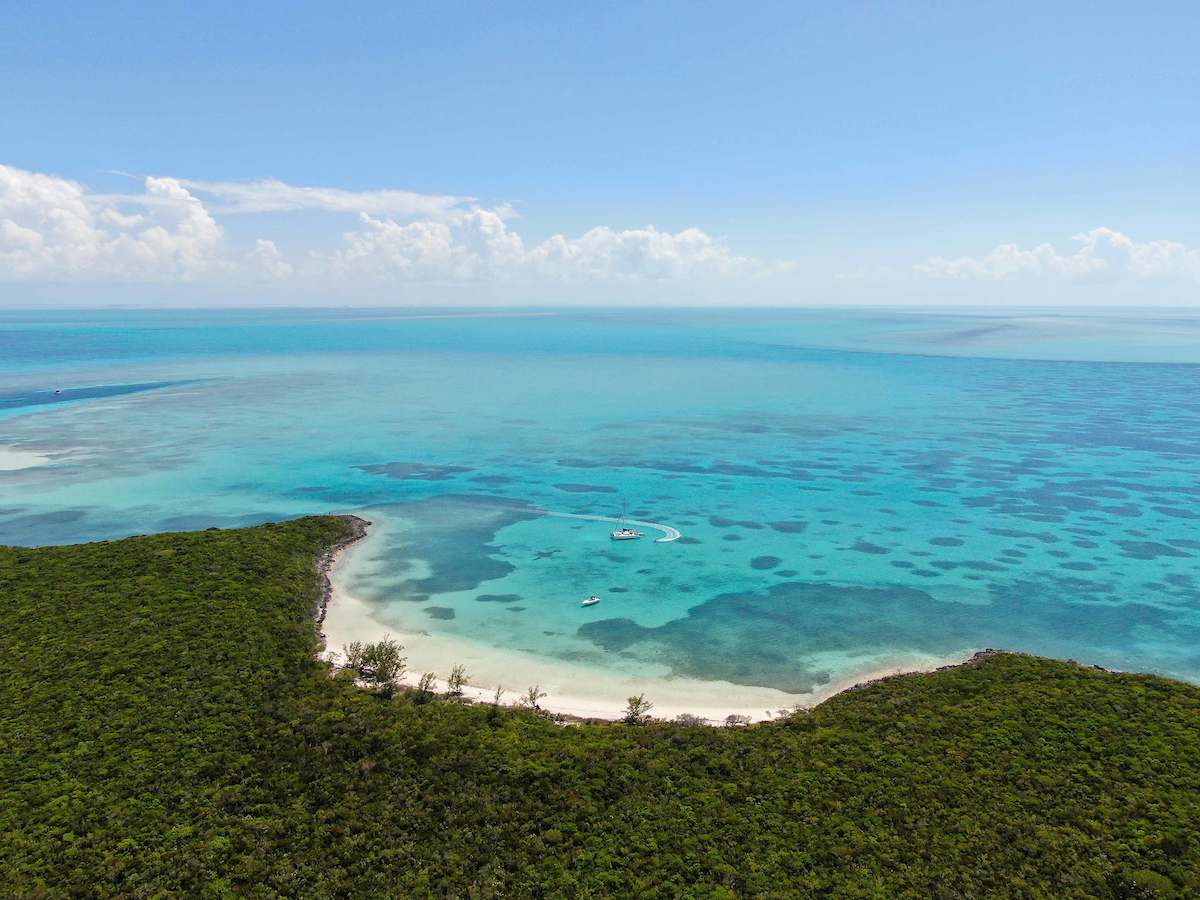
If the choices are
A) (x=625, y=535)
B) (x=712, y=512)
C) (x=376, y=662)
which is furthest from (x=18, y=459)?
(x=712, y=512)

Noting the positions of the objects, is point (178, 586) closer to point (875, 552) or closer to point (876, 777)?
point (876, 777)

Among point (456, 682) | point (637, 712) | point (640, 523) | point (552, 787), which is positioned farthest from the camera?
point (640, 523)

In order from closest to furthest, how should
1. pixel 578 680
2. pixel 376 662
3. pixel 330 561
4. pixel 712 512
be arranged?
pixel 376 662, pixel 578 680, pixel 330 561, pixel 712 512

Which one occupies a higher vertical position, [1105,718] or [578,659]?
[1105,718]

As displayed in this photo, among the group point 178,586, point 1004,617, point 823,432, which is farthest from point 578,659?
point 823,432

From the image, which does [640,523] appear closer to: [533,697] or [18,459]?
[533,697]

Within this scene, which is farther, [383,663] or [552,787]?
[383,663]

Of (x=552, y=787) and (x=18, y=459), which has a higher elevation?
(x=552, y=787)
